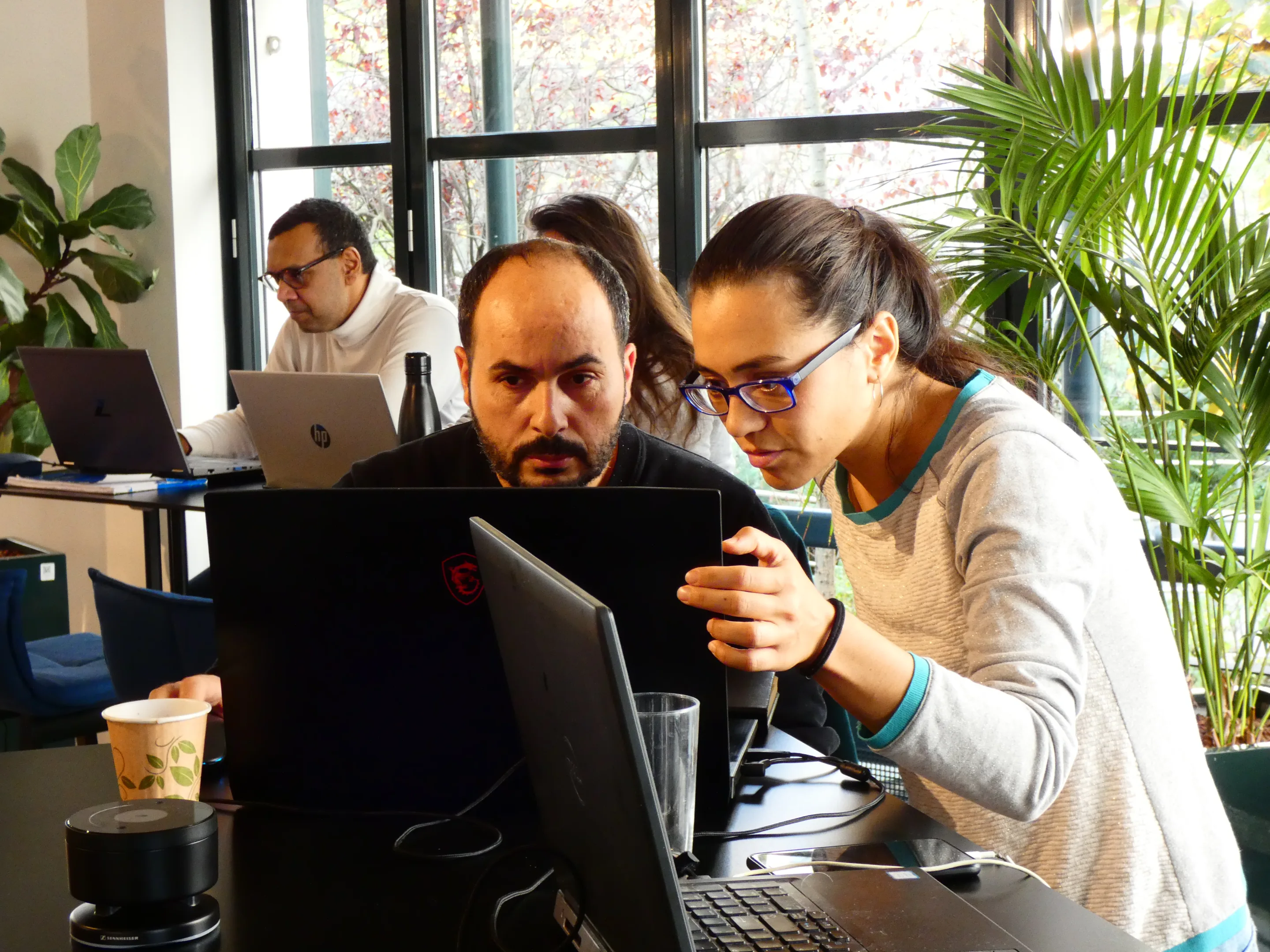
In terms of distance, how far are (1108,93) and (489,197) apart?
212 centimetres

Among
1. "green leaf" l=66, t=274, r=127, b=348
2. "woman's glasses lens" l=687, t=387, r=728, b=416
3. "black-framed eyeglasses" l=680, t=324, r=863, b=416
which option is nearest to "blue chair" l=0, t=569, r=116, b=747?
"woman's glasses lens" l=687, t=387, r=728, b=416

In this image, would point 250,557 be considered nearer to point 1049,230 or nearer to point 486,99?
point 1049,230

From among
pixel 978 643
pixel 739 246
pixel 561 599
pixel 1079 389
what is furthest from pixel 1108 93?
pixel 561 599

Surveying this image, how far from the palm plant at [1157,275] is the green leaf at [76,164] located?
3416 millimetres

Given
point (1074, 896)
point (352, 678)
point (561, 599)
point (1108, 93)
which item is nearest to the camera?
point (561, 599)

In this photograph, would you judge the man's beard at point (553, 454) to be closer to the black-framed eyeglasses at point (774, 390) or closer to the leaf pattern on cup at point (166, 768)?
the black-framed eyeglasses at point (774, 390)

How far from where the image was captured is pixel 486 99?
14.3ft

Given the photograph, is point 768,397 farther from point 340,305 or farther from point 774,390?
point 340,305

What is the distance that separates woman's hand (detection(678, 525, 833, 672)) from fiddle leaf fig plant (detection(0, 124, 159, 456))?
4.20 m

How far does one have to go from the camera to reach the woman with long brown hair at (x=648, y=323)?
8.25 feet

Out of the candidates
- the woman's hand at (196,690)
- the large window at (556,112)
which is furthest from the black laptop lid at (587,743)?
the large window at (556,112)

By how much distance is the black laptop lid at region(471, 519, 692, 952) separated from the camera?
21.2 inches

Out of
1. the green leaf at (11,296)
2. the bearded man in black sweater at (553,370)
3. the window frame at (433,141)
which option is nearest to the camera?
the bearded man in black sweater at (553,370)

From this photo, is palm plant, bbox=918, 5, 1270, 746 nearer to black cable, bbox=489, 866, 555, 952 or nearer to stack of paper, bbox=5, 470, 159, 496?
black cable, bbox=489, 866, 555, 952
